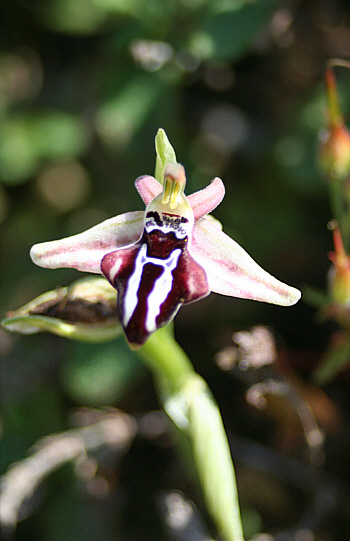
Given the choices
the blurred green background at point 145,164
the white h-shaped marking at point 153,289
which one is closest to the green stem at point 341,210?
the blurred green background at point 145,164

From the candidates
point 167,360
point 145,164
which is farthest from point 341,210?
point 145,164

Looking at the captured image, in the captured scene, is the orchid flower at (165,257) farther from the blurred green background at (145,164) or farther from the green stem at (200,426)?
the blurred green background at (145,164)

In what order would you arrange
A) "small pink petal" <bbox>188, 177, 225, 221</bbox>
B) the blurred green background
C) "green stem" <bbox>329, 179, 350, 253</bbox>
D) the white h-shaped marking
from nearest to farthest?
the white h-shaped marking, "small pink petal" <bbox>188, 177, 225, 221</bbox>, "green stem" <bbox>329, 179, 350, 253</bbox>, the blurred green background

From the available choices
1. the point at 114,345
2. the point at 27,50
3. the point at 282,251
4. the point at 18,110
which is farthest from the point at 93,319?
the point at 27,50

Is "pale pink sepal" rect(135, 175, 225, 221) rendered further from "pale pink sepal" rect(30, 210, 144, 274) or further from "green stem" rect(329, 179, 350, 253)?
"green stem" rect(329, 179, 350, 253)

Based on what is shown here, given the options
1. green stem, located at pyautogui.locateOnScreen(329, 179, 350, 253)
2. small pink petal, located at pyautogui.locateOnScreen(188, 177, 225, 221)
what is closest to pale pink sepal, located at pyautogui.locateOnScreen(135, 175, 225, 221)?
small pink petal, located at pyautogui.locateOnScreen(188, 177, 225, 221)

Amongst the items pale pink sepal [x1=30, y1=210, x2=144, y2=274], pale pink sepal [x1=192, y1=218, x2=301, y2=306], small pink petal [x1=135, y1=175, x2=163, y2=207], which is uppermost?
small pink petal [x1=135, y1=175, x2=163, y2=207]

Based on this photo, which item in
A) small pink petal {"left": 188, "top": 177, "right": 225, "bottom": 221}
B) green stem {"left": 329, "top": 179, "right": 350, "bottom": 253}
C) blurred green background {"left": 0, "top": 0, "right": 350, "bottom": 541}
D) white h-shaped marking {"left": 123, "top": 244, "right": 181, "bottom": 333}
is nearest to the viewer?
white h-shaped marking {"left": 123, "top": 244, "right": 181, "bottom": 333}
